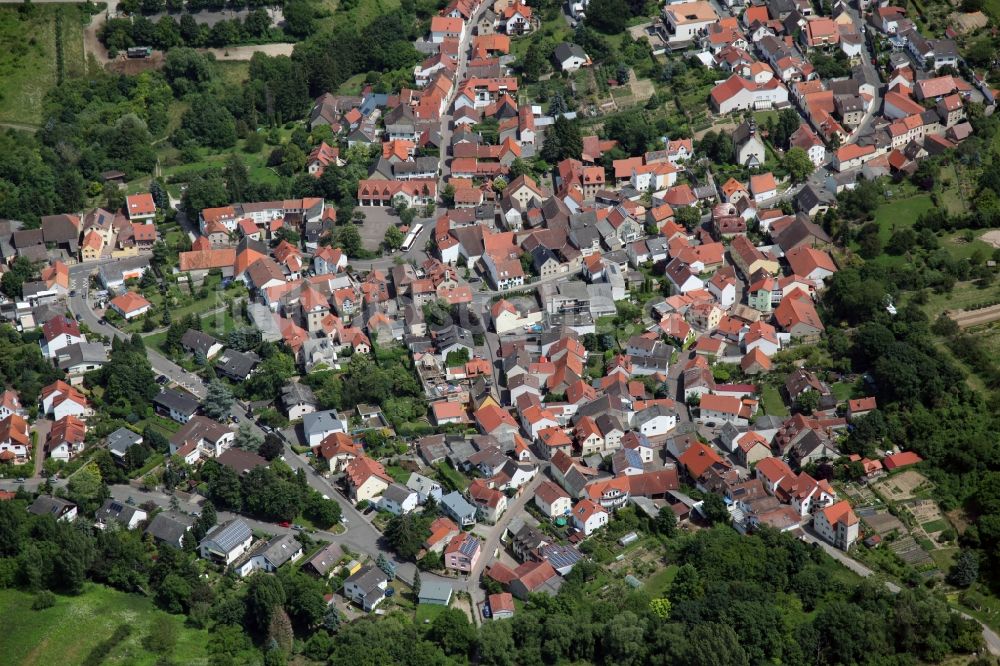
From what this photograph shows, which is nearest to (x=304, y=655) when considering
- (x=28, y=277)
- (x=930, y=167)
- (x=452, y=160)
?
A: (x=28, y=277)

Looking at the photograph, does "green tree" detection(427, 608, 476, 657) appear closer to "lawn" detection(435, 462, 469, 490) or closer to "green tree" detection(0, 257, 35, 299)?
"lawn" detection(435, 462, 469, 490)

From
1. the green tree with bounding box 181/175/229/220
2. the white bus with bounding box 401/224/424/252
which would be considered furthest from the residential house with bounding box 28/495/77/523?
the white bus with bounding box 401/224/424/252

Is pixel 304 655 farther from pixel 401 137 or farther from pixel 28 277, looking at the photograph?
pixel 401 137

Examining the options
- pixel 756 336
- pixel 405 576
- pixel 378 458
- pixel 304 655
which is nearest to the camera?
pixel 304 655

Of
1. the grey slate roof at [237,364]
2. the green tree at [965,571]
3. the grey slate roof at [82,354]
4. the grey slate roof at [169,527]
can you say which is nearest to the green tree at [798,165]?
the green tree at [965,571]

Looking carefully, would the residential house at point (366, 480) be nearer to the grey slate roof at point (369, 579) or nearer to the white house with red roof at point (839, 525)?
the grey slate roof at point (369, 579)

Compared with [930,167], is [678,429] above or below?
below
